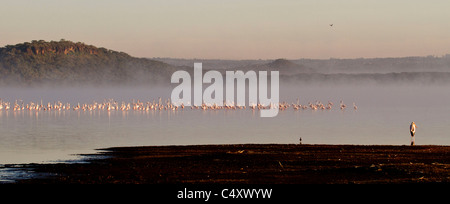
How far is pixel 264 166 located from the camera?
38031 mm

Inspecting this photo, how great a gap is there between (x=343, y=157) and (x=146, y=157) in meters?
9.74

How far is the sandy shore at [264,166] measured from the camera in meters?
32.9

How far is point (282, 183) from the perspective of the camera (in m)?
31.2

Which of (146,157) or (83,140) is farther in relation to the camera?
(83,140)

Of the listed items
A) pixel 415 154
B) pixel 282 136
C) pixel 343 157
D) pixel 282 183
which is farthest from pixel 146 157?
pixel 282 136

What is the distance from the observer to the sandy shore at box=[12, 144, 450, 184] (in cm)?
3291
